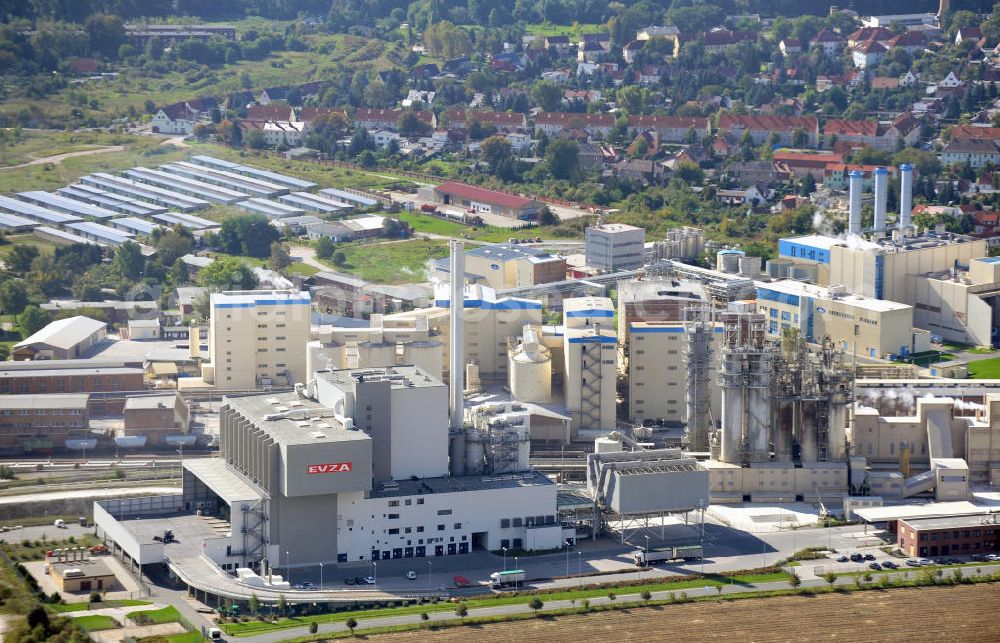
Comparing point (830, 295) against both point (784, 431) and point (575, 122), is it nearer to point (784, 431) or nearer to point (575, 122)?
point (784, 431)

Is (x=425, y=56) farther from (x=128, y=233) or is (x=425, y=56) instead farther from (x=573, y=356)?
(x=573, y=356)

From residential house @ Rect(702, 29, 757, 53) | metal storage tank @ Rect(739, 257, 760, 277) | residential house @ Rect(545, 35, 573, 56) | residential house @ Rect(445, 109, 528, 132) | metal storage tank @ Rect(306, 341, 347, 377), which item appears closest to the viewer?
metal storage tank @ Rect(306, 341, 347, 377)

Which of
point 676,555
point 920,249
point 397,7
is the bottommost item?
point 676,555

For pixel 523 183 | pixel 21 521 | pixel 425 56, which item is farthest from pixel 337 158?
pixel 21 521

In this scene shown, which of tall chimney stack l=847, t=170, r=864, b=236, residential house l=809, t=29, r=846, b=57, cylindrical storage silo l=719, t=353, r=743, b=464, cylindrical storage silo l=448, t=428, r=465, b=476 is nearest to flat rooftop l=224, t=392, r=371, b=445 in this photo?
cylindrical storage silo l=448, t=428, r=465, b=476

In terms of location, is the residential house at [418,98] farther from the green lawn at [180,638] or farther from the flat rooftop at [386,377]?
the green lawn at [180,638]

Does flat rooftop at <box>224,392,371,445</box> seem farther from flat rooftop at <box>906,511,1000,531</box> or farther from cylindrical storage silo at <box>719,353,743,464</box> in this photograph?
flat rooftop at <box>906,511,1000,531</box>
